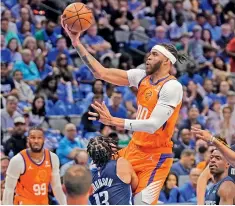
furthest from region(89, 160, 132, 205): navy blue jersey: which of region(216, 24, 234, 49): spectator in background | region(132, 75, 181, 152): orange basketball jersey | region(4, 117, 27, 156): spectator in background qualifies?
region(216, 24, 234, 49): spectator in background

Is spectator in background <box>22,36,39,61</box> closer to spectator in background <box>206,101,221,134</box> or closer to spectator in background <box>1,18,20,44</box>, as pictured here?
spectator in background <box>1,18,20,44</box>

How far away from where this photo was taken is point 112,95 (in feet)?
48.4

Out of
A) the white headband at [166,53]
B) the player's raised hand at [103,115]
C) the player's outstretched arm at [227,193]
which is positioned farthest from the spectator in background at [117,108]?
the player's outstretched arm at [227,193]

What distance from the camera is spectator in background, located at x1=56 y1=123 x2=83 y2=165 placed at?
12.8 m

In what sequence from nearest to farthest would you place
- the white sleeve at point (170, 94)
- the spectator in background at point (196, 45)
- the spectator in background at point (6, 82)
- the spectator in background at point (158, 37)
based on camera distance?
the white sleeve at point (170, 94), the spectator in background at point (6, 82), the spectator in background at point (158, 37), the spectator in background at point (196, 45)

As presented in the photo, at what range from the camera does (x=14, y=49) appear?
49.2 ft

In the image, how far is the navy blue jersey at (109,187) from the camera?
759 cm

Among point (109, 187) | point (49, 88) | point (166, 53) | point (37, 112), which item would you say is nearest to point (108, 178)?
point (109, 187)

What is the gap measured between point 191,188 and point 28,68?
4.44 meters

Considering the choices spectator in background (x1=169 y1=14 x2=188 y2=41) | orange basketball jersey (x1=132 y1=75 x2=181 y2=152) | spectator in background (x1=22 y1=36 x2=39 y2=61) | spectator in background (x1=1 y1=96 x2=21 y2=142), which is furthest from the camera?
spectator in background (x1=169 y1=14 x2=188 y2=41)

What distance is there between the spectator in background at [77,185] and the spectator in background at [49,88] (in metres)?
9.04

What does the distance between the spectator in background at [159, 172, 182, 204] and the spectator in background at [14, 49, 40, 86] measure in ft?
12.6

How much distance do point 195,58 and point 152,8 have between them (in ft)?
6.38

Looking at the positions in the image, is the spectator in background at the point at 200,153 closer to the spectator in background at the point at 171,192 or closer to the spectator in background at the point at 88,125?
the spectator in background at the point at 171,192
